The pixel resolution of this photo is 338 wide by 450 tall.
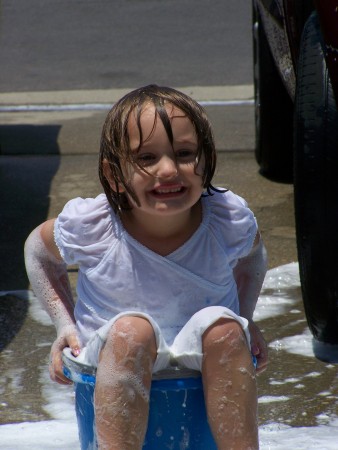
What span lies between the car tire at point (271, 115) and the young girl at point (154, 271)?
2889mm

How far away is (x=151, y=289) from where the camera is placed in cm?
247

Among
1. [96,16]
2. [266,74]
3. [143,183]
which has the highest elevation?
[143,183]

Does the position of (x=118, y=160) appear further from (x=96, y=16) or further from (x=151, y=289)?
(x=96, y=16)

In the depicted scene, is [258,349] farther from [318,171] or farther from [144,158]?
[318,171]

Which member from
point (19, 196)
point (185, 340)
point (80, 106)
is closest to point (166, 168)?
point (185, 340)

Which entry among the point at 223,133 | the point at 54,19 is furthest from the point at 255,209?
the point at 54,19

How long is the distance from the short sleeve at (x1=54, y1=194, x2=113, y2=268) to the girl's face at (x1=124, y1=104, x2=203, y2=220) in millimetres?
133

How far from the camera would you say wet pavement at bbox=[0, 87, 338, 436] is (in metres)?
3.20

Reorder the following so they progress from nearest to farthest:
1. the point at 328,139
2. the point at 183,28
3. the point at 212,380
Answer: the point at 212,380 → the point at 328,139 → the point at 183,28

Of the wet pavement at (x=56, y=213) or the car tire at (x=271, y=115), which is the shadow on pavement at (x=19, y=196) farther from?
the car tire at (x=271, y=115)

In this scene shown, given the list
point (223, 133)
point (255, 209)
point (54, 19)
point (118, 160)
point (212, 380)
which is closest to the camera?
point (212, 380)

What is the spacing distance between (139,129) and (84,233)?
276mm

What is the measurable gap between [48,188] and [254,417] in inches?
131

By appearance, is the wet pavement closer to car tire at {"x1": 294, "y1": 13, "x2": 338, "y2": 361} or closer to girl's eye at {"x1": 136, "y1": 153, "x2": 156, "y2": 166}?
car tire at {"x1": 294, "y1": 13, "x2": 338, "y2": 361}
